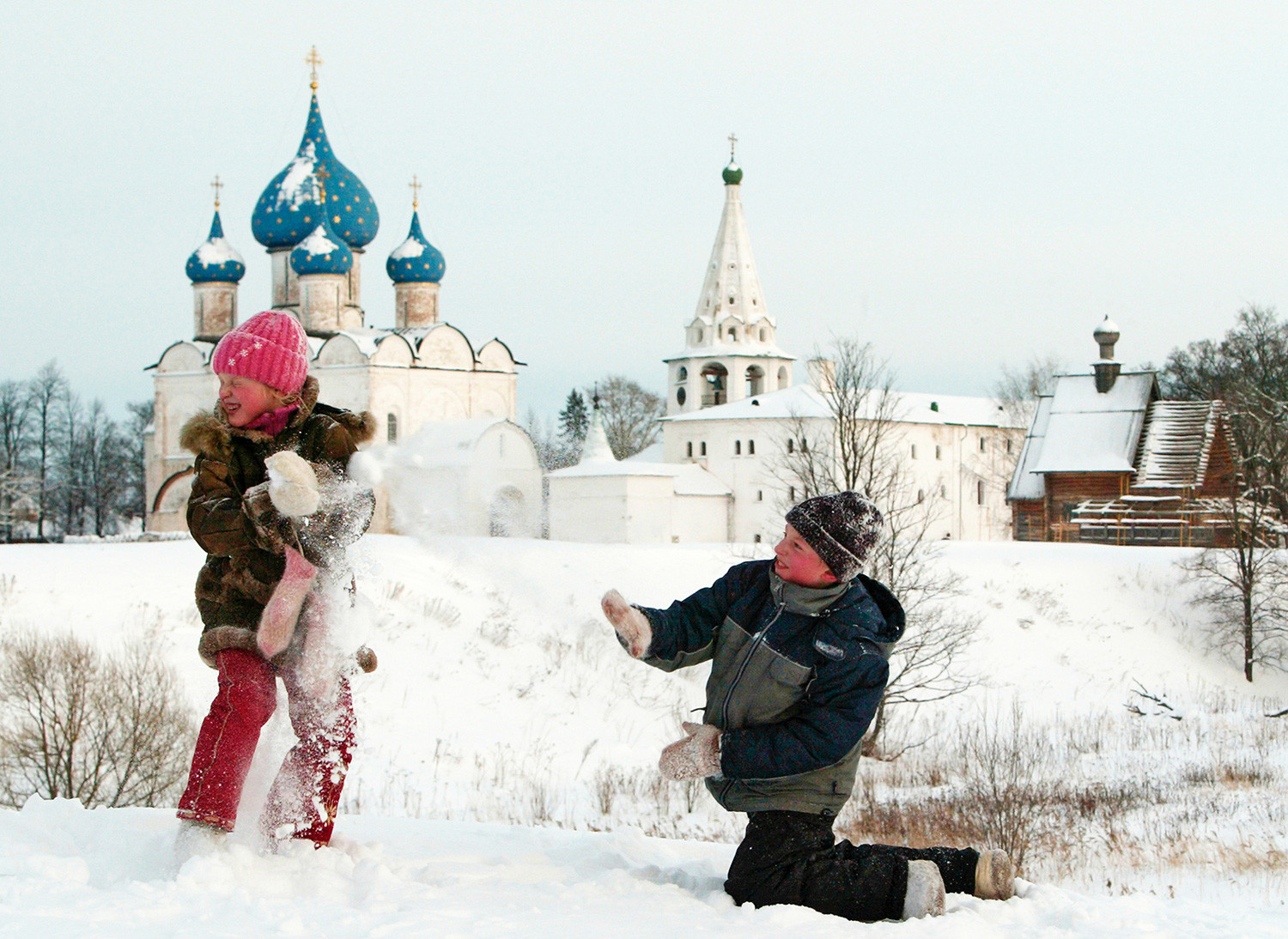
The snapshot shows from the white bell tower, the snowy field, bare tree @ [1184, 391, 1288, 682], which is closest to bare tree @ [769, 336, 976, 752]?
the snowy field

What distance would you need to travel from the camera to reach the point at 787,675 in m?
3.76

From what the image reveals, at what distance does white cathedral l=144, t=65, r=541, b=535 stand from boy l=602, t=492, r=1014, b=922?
2765cm

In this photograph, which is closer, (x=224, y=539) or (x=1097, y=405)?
(x=224, y=539)

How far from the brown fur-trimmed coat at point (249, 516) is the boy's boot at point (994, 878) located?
2.06m

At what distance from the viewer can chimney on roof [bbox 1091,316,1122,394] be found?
36219 millimetres

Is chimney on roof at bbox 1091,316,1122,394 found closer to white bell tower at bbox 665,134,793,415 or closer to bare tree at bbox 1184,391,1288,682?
bare tree at bbox 1184,391,1288,682

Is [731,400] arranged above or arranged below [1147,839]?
above

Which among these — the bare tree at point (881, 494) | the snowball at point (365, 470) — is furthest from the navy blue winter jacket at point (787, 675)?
the bare tree at point (881, 494)

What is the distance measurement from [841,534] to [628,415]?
180 ft

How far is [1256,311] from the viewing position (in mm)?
45000

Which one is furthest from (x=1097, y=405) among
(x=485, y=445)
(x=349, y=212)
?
(x=485, y=445)

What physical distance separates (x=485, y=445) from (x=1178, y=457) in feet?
108

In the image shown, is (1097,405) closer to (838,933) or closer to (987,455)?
(987,455)

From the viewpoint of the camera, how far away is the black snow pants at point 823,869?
3.56 m
